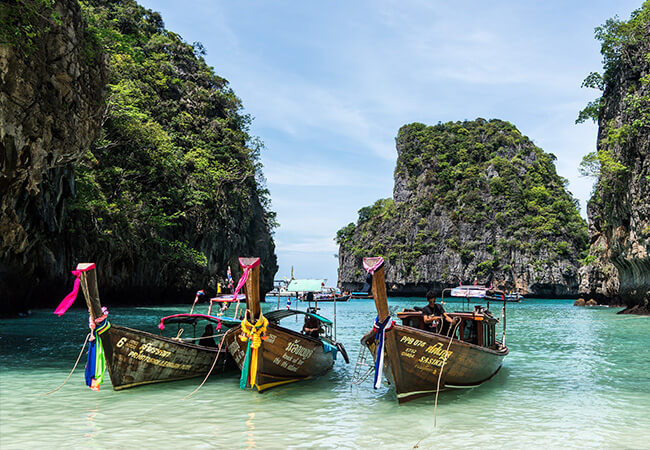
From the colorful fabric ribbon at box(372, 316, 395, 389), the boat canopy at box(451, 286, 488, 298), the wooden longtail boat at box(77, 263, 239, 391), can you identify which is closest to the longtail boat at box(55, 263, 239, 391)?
the wooden longtail boat at box(77, 263, 239, 391)

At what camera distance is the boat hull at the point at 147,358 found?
9367 mm

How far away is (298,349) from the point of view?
411 inches

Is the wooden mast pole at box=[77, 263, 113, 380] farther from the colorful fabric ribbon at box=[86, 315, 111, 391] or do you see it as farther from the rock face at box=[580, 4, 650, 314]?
the rock face at box=[580, 4, 650, 314]

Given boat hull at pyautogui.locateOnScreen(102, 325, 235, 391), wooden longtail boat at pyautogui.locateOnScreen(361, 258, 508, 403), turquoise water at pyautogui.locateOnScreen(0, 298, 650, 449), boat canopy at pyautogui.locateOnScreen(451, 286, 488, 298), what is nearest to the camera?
turquoise water at pyautogui.locateOnScreen(0, 298, 650, 449)

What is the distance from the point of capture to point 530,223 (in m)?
86.6

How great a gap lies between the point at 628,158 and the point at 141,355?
3593cm

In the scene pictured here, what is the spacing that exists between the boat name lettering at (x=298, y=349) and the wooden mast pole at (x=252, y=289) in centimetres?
135

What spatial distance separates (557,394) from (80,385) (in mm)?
10146

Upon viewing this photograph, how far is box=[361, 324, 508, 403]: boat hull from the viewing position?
8.66 metres

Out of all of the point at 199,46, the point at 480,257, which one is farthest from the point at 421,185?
the point at 199,46

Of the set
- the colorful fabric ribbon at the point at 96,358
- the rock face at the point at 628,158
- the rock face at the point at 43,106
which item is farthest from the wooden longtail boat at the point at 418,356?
the rock face at the point at 628,158

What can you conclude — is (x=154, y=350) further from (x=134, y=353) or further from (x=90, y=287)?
(x=90, y=287)

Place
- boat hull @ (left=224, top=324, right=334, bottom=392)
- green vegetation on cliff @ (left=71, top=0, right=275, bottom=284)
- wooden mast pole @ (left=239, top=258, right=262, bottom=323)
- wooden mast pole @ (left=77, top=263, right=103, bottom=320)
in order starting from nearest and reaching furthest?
wooden mast pole @ (left=77, top=263, right=103, bottom=320), wooden mast pole @ (left=239, top=258, right=262, bottom=323), boat hull @ (left=224, top=324, right=334, bottom=392), green vegetation on cliff @ (left=71, top=0, right=275, bottom=284)

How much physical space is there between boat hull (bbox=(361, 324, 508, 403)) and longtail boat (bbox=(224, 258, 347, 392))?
1.59 metres
